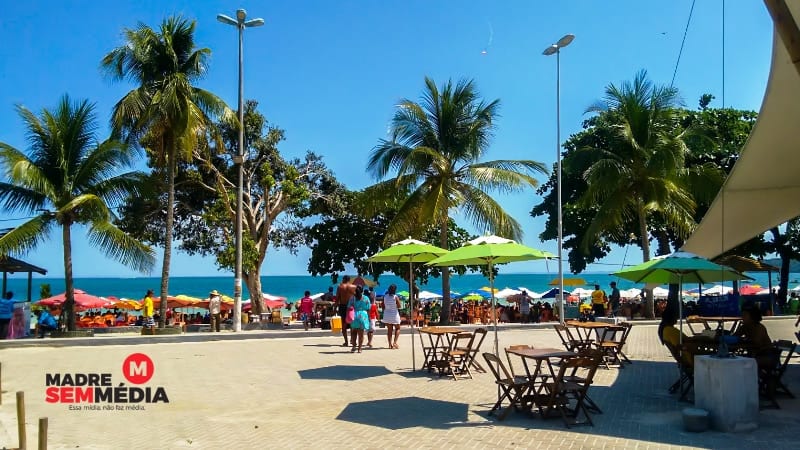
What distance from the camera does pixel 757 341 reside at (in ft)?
29.7

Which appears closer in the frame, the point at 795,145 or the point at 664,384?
the point at 795,145

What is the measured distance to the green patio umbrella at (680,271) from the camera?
9.88 m

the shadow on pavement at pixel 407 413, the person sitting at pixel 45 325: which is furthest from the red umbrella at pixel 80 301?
the shadow on pavement at pixel 407 413

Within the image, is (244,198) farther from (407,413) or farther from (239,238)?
(407,413)

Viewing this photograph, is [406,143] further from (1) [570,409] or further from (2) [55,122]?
(1) [570,409]

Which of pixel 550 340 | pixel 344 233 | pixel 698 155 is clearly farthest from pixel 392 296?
pixel 698 155

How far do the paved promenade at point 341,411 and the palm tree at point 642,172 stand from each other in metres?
10.2

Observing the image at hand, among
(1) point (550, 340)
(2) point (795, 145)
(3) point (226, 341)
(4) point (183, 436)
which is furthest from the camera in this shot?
(3) point (226, 341)

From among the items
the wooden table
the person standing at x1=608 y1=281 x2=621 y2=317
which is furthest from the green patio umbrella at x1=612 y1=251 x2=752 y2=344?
the person standing at x1=608 y1=281 x2=621 y2=317

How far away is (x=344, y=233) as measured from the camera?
1236 inches

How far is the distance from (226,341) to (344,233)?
1288 centimetres

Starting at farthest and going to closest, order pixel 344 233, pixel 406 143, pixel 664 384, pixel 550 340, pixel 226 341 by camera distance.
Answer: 1. pixel 344 233
2. pixel 406 143
3. pixel 226 341
4. pixel 550 340
5. pixel 664 384

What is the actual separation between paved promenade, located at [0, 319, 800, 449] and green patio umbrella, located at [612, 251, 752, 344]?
5.33ft

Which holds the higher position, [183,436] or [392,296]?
[392,296]
